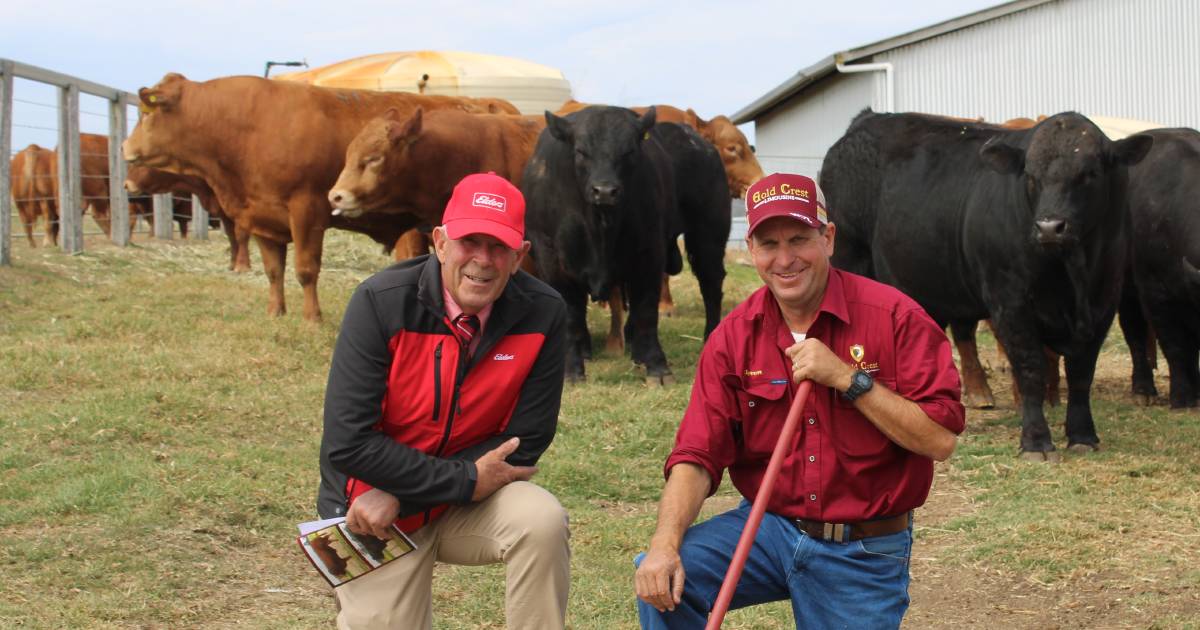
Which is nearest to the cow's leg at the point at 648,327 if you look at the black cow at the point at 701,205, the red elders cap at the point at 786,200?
the black cow at the point at 701,205

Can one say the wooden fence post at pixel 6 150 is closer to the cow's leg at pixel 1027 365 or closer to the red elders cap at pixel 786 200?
the cow's leg at pixel 1027 365

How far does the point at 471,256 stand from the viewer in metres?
4.25

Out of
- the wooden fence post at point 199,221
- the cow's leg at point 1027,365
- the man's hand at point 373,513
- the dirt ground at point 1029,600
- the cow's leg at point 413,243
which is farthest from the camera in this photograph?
the wooden fence post at point 199,221

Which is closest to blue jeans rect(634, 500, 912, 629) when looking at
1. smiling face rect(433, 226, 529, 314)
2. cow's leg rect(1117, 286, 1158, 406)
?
smiling face rect(433, 226, 529, 314)

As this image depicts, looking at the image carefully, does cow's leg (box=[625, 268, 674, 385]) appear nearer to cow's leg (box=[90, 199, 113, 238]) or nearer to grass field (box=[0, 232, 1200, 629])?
grass field (box=[0, 232, 1200, 629])

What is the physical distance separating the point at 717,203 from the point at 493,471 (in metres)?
9.02

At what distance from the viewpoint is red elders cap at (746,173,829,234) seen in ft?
12.6

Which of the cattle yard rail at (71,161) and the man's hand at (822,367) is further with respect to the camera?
the cattle yard rail at (71,161)

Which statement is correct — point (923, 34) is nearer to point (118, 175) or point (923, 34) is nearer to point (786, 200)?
point (118, 175)

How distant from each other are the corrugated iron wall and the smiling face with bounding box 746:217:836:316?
2077cm

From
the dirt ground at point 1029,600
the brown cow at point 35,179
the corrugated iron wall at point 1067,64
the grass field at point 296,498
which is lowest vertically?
the dirt ground at point 1029,600

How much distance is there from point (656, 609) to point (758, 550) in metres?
0.35

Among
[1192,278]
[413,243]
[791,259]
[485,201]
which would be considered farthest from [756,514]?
[413,243]

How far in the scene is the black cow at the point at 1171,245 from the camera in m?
9.26
